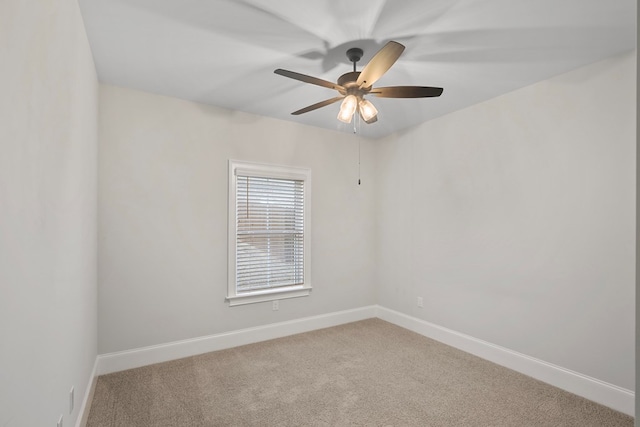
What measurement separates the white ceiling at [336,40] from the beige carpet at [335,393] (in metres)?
2.66

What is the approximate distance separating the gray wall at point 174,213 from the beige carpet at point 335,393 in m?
0.42

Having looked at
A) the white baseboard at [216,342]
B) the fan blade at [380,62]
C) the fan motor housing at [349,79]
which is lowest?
the white baseboard at [216,342]

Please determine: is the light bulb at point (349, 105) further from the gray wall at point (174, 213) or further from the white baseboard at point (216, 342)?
the white baseboard at point (216, 342)

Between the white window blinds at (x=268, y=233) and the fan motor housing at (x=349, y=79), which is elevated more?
the fan motor housing at (x=349, y=79)

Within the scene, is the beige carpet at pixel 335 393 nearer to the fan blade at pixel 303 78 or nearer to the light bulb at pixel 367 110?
the light bulb at pixel 367 110

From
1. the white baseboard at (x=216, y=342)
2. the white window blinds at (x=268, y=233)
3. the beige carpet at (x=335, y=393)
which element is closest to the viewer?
the beige carpet at (x=335, y=393)

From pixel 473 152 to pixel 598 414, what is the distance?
2446 mm

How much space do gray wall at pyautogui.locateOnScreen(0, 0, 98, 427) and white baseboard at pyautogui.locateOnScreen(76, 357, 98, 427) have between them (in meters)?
0.09

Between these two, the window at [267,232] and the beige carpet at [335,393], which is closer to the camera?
the beige carpet at [335,393]

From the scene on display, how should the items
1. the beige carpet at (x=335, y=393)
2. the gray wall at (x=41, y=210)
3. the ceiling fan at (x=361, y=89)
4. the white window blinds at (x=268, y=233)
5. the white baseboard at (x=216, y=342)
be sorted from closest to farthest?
the gray wall at (x=41, y=210), the ceiling fan at (x=361, y=89), the beige carpet at (x=335, y=393), the white baseboard at (x=216, y=342), the white window blinds at (x=268, y=233)

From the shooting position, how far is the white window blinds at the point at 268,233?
3691mm

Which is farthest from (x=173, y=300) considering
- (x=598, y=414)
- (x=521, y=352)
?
(x=598, y=414)

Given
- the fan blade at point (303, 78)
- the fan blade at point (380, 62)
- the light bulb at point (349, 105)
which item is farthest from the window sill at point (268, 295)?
the fan blade at point (380, 62)

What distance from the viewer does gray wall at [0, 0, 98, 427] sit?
1006 millimetres
